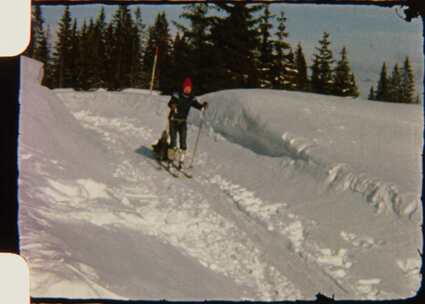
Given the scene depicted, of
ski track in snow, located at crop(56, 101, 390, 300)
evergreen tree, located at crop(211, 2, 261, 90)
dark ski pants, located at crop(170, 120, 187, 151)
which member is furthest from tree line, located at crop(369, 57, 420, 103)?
dark ski pants, located at crop(170, 120, 187, 151)

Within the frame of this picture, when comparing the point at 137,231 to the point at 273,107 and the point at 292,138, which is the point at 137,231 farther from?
the point at 273,107

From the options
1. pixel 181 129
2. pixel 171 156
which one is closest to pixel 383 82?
pixel 181 129

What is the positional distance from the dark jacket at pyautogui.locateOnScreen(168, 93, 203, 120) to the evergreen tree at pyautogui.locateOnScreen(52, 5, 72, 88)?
11.9 feet

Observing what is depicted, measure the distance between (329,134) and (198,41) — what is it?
317 inches

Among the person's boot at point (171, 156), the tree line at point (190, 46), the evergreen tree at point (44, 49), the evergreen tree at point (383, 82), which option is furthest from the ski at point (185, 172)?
the evergreen tree at point (44, 49)

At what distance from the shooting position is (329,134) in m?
11.1

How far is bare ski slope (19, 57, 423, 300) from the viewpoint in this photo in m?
2.86

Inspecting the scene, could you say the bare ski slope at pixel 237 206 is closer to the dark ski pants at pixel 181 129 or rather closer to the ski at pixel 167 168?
the ski at pixel 167 168

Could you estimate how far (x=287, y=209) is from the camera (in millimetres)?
7805

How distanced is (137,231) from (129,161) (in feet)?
15.9

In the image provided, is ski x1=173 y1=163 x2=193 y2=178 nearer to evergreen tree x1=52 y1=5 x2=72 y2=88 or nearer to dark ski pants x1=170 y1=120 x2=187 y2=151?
dark ski pants x1=170 y1=120 x2=187 y2=151

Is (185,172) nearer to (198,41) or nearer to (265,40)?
(198,41)

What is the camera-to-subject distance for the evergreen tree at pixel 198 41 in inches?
92.0

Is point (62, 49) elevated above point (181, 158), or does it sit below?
above
